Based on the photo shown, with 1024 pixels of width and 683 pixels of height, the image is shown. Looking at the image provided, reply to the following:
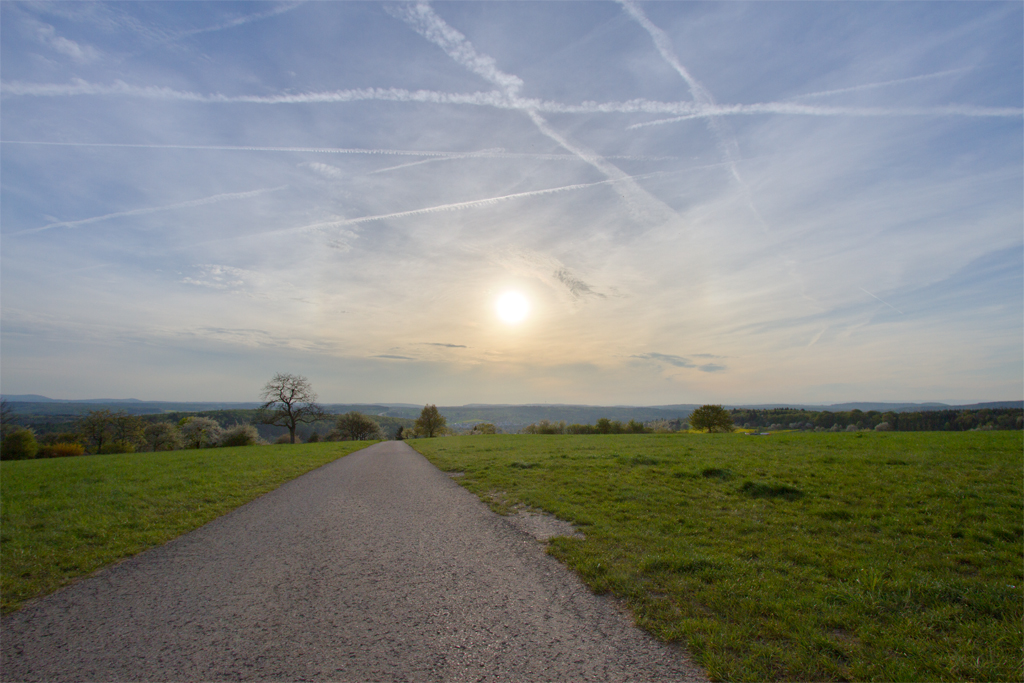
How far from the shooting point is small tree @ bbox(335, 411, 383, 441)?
81750 millimetres

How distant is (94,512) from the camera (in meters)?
10.7

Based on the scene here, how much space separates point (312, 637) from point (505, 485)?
9774 mm

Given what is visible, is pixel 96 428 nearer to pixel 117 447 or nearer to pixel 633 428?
pixel 117 447

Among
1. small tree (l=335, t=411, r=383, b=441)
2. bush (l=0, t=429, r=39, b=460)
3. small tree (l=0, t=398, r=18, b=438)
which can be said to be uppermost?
small tree (l=0, t=398, r=18, b=438)

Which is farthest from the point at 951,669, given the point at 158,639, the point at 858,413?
the point at 858,413

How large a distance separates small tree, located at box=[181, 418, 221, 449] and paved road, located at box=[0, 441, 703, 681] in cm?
6903

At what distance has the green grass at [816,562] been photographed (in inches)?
168

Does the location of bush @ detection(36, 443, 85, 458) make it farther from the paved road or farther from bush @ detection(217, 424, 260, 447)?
the paved road

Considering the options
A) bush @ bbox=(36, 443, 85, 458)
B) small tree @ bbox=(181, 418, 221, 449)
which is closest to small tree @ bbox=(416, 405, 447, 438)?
small tree @ bbox=(181, 418, 221, 449)

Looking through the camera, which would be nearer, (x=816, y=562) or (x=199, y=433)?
(x=816, y=562)

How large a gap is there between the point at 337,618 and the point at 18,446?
56790 mm

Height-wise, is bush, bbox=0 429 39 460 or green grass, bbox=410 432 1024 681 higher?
green grass, bbox=410 432 1024 681

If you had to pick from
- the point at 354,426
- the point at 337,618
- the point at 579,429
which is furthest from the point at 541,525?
the point at 354,426

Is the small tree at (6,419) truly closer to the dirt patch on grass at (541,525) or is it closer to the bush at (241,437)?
the bush at (241,437)
